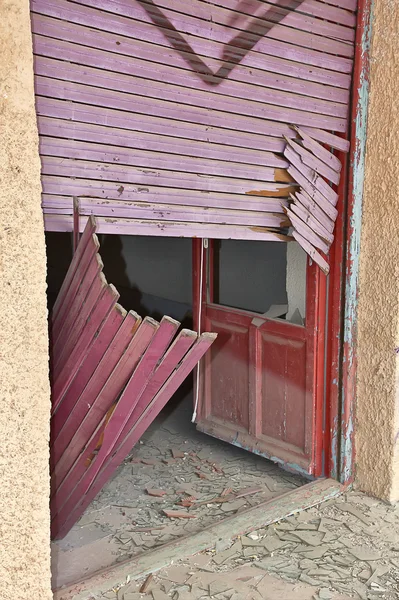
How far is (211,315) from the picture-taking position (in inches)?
172

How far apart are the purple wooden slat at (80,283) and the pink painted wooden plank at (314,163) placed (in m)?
1.26

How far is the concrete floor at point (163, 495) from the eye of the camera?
3.06 meters

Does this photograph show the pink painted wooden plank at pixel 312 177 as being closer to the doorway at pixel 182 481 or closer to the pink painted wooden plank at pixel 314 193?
the pink painted wooden plank at pixel 314 193

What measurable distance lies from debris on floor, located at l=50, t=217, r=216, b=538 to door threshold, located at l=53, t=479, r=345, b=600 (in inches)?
15.1

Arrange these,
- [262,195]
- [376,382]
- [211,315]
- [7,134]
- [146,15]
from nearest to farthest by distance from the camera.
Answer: [7,134]
[146,15]
[262,195]
[376,382]
[211,315]

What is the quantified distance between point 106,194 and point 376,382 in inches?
76.1

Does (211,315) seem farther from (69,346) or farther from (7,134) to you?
(7,134)

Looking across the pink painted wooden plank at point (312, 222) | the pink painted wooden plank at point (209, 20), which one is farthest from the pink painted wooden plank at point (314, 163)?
the pink painted wooden plank at point (209, 20)

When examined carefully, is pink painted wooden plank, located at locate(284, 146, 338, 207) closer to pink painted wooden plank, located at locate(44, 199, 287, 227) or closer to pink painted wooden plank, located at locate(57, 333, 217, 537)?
pink painted wooden plank, located at locate(44, 199, 287, 227)

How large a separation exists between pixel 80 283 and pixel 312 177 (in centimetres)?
145

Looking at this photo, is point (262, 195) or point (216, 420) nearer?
point (262, 195)

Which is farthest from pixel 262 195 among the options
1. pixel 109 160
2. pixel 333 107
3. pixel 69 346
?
pixel 69 346

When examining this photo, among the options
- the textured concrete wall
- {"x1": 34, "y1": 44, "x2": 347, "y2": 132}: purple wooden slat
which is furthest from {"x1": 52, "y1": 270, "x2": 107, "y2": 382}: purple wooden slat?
the textured concrete wall

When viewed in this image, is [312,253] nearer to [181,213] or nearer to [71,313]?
[181,213]
